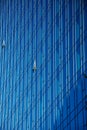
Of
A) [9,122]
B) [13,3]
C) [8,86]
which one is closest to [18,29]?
[13,3]

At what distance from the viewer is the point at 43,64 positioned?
50.9 meters

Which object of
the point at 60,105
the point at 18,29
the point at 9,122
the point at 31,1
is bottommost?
the point at 9,122

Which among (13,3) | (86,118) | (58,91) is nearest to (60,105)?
(58,91)

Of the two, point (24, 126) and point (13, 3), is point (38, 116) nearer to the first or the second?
point (24, 126)

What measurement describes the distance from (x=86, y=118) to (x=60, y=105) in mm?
4758

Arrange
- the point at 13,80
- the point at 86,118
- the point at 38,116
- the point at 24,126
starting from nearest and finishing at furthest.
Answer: the point at 86,118, the point at 38,116, the point at 24,126, the point at 13,80

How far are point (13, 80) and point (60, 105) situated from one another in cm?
1324

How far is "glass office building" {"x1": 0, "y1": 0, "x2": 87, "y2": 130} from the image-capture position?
4478 centimetres

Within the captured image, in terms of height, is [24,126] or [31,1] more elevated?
[31,1]

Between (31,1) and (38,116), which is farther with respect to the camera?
(31,1)

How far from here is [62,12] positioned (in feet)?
156

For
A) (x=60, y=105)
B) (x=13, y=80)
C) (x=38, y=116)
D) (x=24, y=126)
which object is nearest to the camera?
(x=60, y=105)

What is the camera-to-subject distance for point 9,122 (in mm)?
58656

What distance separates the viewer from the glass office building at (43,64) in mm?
44781
